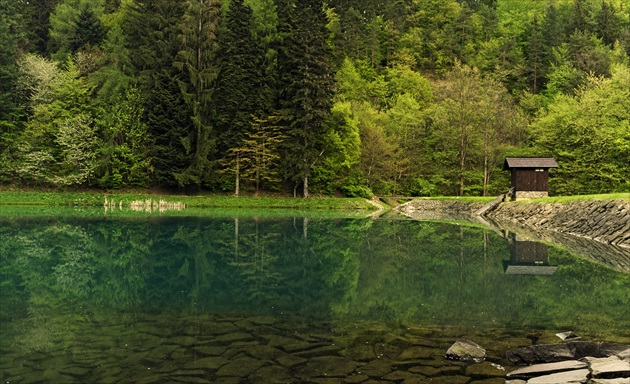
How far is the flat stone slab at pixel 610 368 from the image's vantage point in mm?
5977

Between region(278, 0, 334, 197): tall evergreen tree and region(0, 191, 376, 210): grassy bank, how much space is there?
9.95 ft

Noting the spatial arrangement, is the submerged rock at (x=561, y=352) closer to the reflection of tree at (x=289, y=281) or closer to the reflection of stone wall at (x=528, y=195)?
the reflection of tree at (x=289, y=281)

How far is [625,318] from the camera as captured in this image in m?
9.88

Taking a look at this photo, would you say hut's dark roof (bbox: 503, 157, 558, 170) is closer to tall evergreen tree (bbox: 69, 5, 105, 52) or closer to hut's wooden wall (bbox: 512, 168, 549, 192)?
hut's wooden wall (bbox: 512, 168, 549, 192)

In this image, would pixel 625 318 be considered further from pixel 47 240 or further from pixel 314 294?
pixel 47 240

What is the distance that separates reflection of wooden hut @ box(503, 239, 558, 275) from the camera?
50.4 ft

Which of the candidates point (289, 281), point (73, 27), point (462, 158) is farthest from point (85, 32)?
point (289, 281)

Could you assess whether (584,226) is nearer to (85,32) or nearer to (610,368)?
(610,368)

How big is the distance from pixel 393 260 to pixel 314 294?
241 inches

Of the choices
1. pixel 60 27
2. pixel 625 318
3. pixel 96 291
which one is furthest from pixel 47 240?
pixel 60 27

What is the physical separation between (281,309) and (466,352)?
4.26m

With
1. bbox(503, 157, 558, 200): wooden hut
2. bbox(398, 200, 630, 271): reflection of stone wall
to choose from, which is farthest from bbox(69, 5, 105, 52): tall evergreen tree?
bbox(398, 200, 630, 271): reflection of stone wall

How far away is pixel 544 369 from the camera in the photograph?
6.53 m

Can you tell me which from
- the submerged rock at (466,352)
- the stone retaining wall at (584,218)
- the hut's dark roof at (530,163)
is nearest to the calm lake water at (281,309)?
the submerged rock at (466,352)
